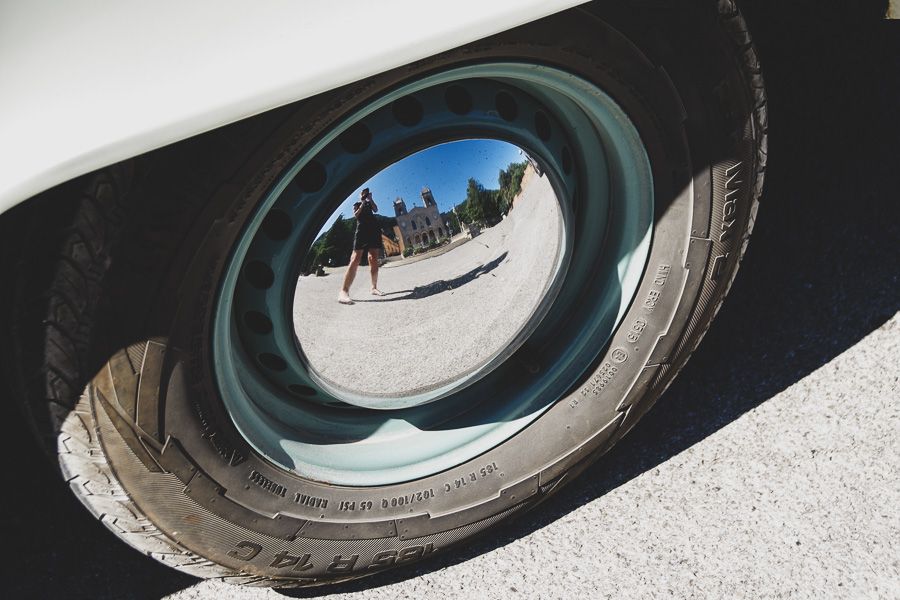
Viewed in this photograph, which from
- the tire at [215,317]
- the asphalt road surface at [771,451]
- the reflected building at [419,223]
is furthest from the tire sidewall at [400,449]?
the reflected building at [419,223]

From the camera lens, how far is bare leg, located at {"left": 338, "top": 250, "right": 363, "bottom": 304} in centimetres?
145

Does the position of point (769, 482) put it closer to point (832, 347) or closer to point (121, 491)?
point (832, 347)

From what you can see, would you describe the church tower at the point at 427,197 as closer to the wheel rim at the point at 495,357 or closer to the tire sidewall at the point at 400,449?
the wheel rim at the point at 495,357

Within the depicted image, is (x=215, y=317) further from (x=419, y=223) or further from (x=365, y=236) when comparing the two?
(x=419, y=223)

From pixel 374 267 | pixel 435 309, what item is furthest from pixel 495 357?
pixel 374 267

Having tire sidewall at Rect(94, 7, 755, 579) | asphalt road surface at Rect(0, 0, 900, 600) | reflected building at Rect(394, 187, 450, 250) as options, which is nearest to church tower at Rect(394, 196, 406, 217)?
reflected building at Rect(394, 187, 450, 250)

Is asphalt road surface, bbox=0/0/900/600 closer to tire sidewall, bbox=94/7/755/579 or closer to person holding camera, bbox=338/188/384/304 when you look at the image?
tire sidewall, bbox=94/7/755/579

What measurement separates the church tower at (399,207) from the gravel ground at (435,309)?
11cm

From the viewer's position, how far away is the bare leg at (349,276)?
57.0 inches

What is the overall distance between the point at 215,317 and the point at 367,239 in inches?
12.8

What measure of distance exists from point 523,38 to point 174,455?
97 centimetres

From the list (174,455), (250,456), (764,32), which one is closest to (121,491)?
(174,455)

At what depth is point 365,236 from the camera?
1.43 m

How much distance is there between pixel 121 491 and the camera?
4.36 feet
